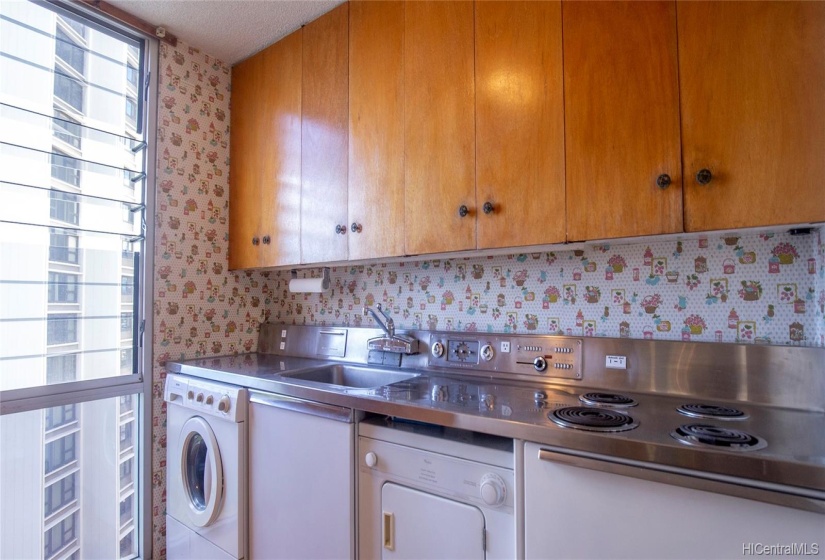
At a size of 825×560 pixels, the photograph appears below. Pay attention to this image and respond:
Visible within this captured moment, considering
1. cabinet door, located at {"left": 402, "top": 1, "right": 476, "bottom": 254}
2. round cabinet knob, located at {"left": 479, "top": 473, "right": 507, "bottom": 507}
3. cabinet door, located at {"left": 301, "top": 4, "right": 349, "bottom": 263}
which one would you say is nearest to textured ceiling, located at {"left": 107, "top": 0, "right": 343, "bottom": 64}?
cabinet door, located at {"left": 301, "top": 4, "right": 349, "bottom": 263}

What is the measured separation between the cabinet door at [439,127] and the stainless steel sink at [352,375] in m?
0.64

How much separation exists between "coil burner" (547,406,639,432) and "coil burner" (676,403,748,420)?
0.19 meters

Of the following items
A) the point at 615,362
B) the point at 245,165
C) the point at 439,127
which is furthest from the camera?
the point at 245,165

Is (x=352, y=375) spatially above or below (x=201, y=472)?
above

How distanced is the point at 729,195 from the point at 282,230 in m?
1.81

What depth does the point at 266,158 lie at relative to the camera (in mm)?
2238

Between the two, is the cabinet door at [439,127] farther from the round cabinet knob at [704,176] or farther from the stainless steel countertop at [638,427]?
the round cabinet knob at [704,176]

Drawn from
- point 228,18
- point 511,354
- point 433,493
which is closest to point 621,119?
point 511,354

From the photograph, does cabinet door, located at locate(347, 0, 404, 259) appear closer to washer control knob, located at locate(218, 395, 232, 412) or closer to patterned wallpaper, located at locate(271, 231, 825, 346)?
patterned wallpaper, located at locate(271, 231, 825, 346)

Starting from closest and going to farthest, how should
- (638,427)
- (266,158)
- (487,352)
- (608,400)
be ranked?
(638,427)
(608,400)
(487,352)
(266,158)

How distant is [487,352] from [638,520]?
2.74ft

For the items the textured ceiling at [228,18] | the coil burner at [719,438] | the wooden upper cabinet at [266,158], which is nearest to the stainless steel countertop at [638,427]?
the coil burner at [719,438]

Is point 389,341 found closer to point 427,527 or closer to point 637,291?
point 427,527

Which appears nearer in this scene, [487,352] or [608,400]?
[608,400]
